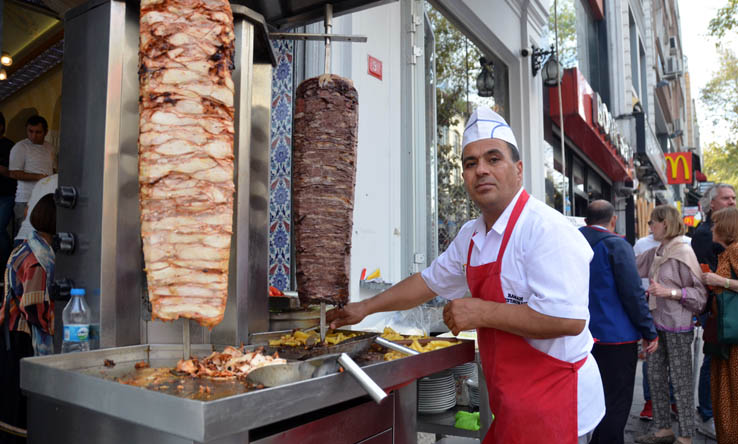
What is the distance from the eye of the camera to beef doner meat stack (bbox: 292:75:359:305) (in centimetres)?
245

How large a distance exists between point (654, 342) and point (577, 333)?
3.76 meters

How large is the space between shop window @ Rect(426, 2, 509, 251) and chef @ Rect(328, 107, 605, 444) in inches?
171

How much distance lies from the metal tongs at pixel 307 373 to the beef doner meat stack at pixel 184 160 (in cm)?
33

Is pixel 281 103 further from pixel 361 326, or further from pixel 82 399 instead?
pixel 82 399

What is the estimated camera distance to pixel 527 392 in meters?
2.24

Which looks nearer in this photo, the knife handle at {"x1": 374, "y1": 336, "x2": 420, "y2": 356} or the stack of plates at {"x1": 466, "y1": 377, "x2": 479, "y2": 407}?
the knife handle at {"x1": 374, "y1": 336, "x2": 420, "y2": 356}

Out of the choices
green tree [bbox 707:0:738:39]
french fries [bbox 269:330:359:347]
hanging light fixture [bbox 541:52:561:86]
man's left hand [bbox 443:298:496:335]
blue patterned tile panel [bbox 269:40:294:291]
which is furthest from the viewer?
green tree [bbox 707:0:738:39]

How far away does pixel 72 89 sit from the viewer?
88.1 inches

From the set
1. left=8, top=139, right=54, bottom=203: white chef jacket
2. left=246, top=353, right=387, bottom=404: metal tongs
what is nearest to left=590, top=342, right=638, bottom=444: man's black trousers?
left=246, top=353, right=387, bottom=404: metal tongs

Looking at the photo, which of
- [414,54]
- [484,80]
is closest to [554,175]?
[484,80]

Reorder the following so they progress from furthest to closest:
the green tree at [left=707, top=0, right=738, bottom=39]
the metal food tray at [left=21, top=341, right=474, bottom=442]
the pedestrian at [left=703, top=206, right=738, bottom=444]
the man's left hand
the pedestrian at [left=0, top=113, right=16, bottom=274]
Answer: the green tree at [left=707, top=0, right=738, bottom=39] < the pedestrian at [left=703, top=206, right=738, bottom=444] < the pedestrian at [left=0, top=113, right=16, bottom=274] < the man's left hand < the metal food tray at [left=21, top=341, right=474, bottom=442]

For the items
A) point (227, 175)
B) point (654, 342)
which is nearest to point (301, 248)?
point (227, 175)

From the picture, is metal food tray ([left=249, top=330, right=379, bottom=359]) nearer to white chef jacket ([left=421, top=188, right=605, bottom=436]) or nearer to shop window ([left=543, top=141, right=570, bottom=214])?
white chef jacket ([left=421, top=188, right=605, bottom=436])

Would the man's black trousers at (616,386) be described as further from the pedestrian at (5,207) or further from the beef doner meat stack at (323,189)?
the pedestrian at (5,207)
